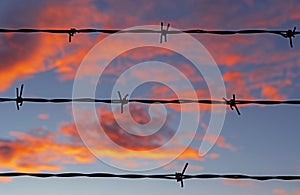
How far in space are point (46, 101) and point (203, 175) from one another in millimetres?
1543

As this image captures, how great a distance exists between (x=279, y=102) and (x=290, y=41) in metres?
0.72

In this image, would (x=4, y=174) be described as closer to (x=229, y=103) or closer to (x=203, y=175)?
(x=203, y=175)

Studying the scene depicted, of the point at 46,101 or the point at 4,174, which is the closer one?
the point at 4,174

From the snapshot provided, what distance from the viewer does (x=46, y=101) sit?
4445 mm

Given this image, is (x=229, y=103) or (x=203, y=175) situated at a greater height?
(x=229, y=103)

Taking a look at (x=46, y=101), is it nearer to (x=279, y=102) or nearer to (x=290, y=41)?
(x=279, y=102)

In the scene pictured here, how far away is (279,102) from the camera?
446 cm

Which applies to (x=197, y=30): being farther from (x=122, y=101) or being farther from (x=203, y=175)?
(x=203, y=175)

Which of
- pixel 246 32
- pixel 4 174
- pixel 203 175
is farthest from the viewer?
pixel 246 32

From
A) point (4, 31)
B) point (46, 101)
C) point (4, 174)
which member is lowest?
point (4, 174)

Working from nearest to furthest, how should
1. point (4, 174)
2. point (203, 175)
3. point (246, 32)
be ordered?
point (4, 174) < point (203, 175) < point (246, 32)

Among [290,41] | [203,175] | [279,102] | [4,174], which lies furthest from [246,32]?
[4,174]

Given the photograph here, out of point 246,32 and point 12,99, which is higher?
point 246,32

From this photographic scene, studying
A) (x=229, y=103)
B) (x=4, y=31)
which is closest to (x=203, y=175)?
(x=229, y=103)
